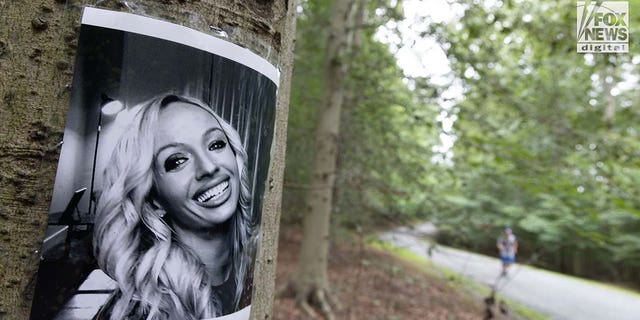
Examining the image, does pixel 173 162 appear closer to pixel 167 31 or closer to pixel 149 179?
pixel 149 179

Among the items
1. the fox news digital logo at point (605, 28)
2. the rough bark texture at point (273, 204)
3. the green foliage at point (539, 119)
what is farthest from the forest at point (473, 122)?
the rough bark texture at point (273, 204)

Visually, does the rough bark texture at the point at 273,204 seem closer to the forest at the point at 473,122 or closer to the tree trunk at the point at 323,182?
the forest at the point at 473,122

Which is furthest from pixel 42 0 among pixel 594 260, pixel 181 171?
pixel 594 260

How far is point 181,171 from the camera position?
0.63 meters

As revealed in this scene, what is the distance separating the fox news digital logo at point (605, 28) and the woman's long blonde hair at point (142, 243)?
233 centimetres

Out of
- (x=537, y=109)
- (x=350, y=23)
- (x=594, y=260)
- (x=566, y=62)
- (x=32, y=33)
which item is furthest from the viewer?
(x=594, y=260)

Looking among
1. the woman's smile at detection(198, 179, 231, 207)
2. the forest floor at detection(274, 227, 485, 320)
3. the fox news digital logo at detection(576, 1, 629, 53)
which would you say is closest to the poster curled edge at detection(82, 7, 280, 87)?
the woman's smile at detection(198, 179, 231, 207)

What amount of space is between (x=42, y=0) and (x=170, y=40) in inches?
7.8

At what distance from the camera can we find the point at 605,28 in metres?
2.06

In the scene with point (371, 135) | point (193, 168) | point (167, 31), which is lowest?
point (193, 168)

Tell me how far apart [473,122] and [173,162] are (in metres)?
4.65

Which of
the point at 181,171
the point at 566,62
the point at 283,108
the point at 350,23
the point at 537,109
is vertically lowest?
the point at 181,171

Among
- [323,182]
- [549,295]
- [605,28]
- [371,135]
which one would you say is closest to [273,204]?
[605,28]

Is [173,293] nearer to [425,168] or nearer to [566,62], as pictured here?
[425,168]
